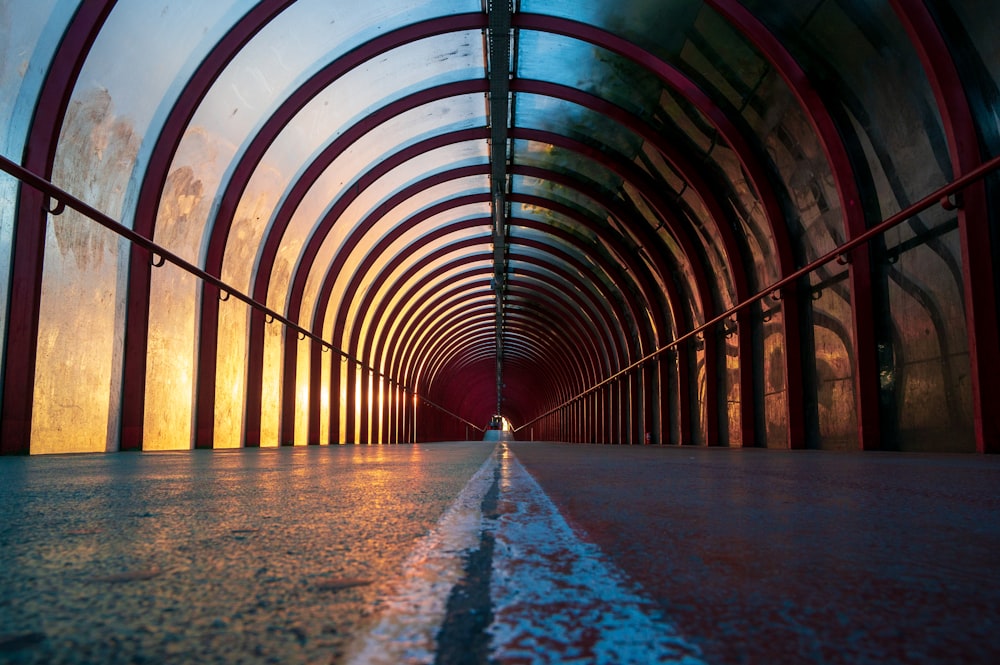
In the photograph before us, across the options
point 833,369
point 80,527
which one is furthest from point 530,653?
point 833,369

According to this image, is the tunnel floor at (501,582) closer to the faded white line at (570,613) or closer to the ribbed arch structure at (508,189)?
the faded white line at (570,613)

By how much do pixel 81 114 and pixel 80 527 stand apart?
8.21 m

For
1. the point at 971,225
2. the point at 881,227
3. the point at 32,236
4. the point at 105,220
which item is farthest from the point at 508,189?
the point at 971,225

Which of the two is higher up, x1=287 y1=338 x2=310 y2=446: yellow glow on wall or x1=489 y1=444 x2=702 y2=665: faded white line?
x1=287 y1=338 x2=310 y2=446: yellow glow on wall

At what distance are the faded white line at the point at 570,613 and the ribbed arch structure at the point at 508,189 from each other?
6.94m

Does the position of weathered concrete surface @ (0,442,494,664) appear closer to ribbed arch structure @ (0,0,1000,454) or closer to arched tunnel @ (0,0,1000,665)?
arched tunnel @ (0,0,1000,665)

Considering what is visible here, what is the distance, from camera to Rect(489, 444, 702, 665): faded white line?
26.0 inches

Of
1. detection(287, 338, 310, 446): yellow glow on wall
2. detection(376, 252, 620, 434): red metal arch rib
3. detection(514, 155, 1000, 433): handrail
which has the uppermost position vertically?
detection(376, 252, 620, 434): red metal arch rib

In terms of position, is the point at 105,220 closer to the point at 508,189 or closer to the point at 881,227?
the point at 881,227

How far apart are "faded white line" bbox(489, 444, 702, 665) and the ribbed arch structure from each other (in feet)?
22.8

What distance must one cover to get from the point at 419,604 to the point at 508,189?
719 inches

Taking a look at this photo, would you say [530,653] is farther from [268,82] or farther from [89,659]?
[268,82]

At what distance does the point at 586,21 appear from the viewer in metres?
11.1

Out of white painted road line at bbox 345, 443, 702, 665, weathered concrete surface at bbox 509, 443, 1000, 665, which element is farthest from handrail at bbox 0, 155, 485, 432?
white painted road line at bbox 345, 443, 702, 665
